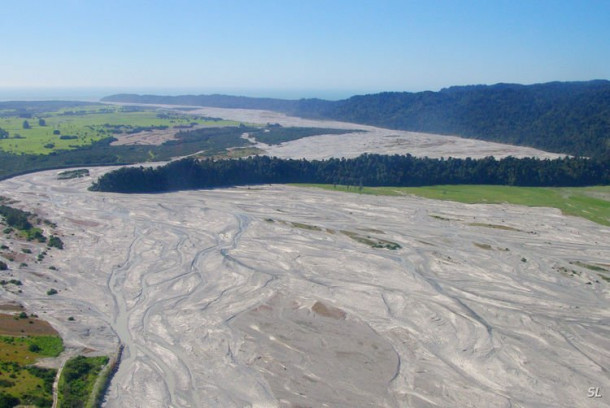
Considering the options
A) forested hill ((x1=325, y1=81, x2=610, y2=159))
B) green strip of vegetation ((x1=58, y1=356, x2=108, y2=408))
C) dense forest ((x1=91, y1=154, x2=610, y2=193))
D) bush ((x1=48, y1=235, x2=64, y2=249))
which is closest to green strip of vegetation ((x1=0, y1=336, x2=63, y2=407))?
green strip of vegetation ((x1=58, y1=356, x2=108, y2=408))

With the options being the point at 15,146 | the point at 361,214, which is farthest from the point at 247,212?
the point at 15,146

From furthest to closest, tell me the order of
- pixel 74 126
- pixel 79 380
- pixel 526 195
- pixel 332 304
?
1. pixel 74 126
2. pixel 526 195
3. pixel 332 304
4. pixel 79 380

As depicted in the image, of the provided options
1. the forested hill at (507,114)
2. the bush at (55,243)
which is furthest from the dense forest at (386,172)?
the bush at (55,243)

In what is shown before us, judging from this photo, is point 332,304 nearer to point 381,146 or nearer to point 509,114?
point 381,146

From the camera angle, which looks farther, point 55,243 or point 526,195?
point 526,195

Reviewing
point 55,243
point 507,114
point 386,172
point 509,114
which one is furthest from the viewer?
point 507,114

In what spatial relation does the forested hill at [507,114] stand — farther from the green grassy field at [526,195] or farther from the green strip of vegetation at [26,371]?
the green strip of vegetation at [26,371]

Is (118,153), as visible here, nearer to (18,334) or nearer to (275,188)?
(275,188)

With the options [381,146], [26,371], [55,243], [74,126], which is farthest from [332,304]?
[74,126]
